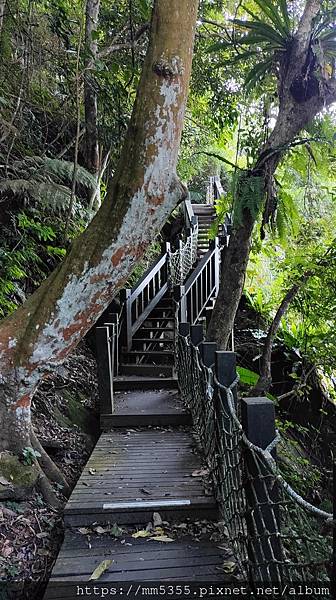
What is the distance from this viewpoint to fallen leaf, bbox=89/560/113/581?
2473mm

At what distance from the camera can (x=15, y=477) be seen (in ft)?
10.7

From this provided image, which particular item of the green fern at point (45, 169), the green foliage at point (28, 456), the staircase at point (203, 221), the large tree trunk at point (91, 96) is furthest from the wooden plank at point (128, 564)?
the staircase at point (203, 221)

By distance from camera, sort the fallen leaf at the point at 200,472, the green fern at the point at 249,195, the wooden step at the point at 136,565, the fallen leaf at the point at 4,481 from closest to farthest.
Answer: the wooden step at the point at 136,565, the fallen leaf at the point at 4,481, the fallen leaf at the point at 200,472, the green fern at the point at 249,195

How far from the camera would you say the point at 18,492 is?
10.5ft

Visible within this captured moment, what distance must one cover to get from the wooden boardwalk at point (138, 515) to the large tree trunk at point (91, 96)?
449cm

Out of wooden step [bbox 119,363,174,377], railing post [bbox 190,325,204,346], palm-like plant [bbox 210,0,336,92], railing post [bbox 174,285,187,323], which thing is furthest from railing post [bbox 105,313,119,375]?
palm-like plant [bbox 210,0,336,92]

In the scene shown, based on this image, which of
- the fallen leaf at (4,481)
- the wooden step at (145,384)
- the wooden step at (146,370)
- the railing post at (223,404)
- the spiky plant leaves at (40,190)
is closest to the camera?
the railing post at (223,404)

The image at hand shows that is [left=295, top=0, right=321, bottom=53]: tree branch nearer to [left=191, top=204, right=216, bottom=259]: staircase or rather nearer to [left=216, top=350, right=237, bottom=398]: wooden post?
[left=216, top=350, right=237, bottom=398]: wooden post

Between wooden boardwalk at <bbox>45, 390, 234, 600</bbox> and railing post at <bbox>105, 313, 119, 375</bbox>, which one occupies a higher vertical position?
railing post at <bbox>105, 313, 119, 375</bbox>

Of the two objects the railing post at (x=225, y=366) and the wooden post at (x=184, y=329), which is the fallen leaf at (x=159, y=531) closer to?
the railing post at (x=225, y=366)

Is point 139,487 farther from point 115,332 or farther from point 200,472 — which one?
point 115,332

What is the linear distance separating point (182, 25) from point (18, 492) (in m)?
3.81

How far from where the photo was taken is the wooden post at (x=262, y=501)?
205cm

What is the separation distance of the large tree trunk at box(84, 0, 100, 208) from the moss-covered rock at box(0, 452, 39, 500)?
4.72m
